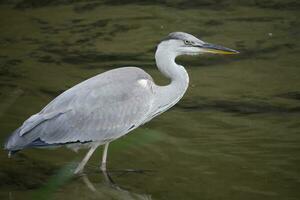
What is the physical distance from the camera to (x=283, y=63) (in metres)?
8.43

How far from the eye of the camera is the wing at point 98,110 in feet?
16.8

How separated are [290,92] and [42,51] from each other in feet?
12.3

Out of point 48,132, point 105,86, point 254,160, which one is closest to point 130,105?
point 105,86

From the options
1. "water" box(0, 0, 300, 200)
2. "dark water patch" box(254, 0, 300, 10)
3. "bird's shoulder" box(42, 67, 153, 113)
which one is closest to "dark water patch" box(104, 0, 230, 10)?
"water" box(0, 0, 300, 200)

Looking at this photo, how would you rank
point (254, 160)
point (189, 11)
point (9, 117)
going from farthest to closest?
1. point (189, 11)
2. point (9, 117)
3. point (254, 160)

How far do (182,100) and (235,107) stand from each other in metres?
0.67

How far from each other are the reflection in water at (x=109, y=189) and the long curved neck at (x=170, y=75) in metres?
0.84

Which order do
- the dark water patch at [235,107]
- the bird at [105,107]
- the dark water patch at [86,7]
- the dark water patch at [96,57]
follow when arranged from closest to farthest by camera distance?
1. the bird at [105,107]
2. the dark water patch at [235,107]
3. the dark water patch at [96,57]
4. the dark water patch at [86,7]

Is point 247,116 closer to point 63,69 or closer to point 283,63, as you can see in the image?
point 283,63

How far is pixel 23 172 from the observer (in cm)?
541

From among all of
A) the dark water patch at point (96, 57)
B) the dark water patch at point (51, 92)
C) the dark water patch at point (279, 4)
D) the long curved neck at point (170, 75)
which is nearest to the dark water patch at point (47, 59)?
the dark water patch at point (96, 57)

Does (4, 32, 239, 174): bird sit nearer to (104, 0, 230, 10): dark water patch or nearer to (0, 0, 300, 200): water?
(0, 0, 300, 200): water

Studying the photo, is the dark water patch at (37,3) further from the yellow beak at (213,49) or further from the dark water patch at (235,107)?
the yellow beak at (213,49)

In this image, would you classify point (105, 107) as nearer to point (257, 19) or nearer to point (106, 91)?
point (106, 91)
